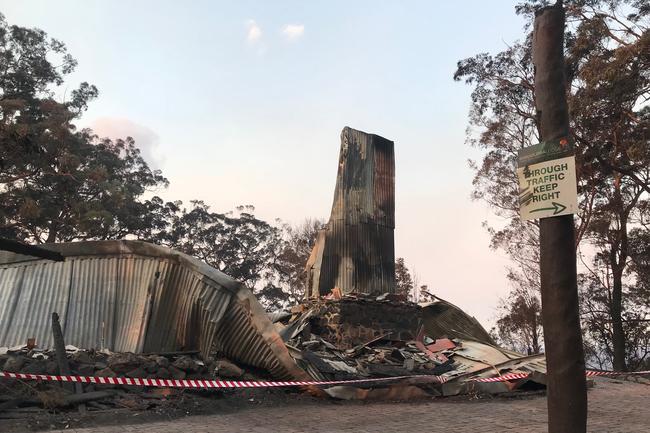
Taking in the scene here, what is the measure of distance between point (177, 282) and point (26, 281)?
2.87m

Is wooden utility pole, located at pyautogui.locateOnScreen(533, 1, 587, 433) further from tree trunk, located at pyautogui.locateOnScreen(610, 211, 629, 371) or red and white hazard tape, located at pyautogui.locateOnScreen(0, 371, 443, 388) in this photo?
tree trunk, located at pyautogui.locateOnScreen(610, 211, 629, 371)

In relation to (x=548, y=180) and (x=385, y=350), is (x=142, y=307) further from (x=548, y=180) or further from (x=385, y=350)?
(x=548, y=180)

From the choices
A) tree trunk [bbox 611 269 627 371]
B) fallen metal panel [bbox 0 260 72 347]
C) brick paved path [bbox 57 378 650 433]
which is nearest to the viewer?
brick paved path [bbox 57 378 650 433]

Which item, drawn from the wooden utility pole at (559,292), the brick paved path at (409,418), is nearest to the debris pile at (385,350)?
the brick paved path at (409,418)

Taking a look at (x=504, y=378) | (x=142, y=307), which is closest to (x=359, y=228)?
(x=504, y=378)

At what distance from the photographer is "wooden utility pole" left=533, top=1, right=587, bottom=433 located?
3.27 meters

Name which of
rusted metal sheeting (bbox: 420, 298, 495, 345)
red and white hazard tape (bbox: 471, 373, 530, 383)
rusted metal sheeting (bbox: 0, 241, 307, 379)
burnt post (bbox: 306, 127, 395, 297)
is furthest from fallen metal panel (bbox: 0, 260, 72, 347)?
rusted metal sheeting (bbox: 420, 298, 495, 345)

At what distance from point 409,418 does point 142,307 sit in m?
4.81

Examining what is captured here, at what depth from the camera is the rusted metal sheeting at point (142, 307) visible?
366 inches

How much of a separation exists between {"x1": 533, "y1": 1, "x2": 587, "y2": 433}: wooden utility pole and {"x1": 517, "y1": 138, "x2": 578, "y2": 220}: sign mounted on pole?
2.8 inches

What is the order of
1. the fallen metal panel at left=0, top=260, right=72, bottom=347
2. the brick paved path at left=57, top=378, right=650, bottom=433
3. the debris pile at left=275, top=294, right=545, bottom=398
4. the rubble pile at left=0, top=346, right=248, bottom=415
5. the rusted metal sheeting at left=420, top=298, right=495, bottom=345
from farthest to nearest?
the rusted metal sheeting at left=420, top=298, right=495, bottom=345 → the debris pile at left=275, top=294, right=545, bottom=398 → the fallen metal panel at left=0, top=260, right=72, bottom=347 → the rubble pile at left=0, top=346, right=248, bottom=415 → the brick paved path at left=57, top=378, right=650, bottom=433

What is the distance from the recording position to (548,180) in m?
3.41

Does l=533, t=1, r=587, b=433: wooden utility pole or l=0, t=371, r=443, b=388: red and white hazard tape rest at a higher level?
l=533, t=1, r=587, b=433: wooden utility pole

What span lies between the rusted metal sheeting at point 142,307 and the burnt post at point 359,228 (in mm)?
4458
